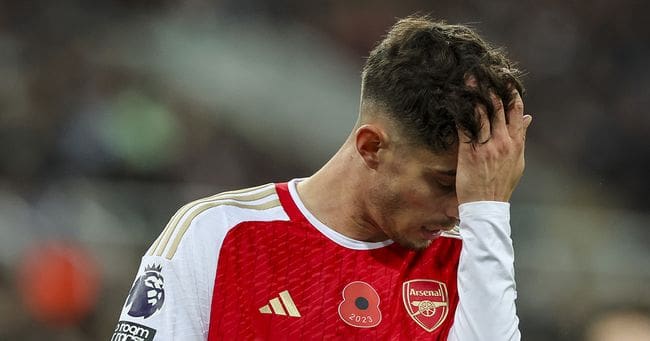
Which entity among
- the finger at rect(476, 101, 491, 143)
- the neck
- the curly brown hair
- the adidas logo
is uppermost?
the curly brown hair

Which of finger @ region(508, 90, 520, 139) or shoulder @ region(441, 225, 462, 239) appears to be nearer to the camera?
finger @ region(508, 90, 520, 139)

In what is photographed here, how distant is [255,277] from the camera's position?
2574 mm

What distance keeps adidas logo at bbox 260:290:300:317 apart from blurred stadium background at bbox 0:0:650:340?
4.35 meters

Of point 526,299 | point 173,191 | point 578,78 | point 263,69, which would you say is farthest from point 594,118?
point 173,191

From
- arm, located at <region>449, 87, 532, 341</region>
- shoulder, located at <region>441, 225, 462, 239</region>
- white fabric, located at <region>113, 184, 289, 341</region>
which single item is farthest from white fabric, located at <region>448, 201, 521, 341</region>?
white fabric, located at <region>113, 184, 289, 341</region>

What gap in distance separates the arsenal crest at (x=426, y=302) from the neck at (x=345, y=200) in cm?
16

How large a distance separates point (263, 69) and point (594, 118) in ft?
9.14

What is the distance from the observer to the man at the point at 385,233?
8.05 feet

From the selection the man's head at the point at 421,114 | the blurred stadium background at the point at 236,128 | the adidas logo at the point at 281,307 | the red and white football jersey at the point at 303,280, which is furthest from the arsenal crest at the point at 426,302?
the blurred stadium background at the point at 236,128

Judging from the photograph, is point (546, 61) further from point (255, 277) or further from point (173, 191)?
point (255, 277)

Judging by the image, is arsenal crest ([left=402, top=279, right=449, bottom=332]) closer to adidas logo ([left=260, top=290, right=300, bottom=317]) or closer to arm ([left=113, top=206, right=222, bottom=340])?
adidas logo ([left=260, top=290, right=300, bottom=317])

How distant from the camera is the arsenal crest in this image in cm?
261

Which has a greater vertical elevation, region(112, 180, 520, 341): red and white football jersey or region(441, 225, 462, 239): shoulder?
region(441, 225, 462, 239): shoulder

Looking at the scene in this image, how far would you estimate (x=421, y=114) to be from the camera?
8.14 feet
